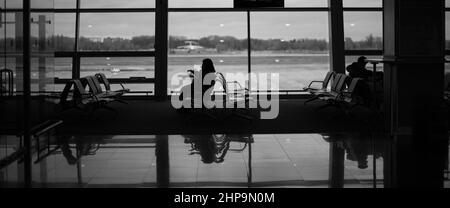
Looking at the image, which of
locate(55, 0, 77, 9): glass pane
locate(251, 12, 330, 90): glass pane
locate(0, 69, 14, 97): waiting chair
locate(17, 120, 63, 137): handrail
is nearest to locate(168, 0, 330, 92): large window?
locate(251, 12, 330, 90): glass pane

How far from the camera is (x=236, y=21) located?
46.2ft

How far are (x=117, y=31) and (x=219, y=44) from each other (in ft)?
8.16

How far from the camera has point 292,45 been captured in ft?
48.3

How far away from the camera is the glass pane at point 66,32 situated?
1382 cm

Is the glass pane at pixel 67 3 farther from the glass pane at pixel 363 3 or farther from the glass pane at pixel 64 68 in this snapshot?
the glass pane at pixel 363 3

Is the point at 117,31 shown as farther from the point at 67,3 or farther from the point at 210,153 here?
the point at 210,153

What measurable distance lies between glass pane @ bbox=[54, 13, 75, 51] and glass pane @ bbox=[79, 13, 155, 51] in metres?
0.21

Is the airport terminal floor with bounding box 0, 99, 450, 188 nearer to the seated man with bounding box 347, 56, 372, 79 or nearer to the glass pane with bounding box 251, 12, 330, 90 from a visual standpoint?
the seated man with bounding box 347, 56, 372, 79

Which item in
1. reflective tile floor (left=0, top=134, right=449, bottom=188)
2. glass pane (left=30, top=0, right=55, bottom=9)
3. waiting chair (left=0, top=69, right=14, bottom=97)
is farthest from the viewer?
glass pane (left=30, top=0, right=55, bottom=9)

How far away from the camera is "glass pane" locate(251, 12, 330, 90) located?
46.5 feet

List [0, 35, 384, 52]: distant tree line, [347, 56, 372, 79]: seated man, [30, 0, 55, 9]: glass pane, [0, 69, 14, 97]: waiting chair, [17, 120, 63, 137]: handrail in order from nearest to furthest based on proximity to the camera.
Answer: [0, 69, 14, 97]: waiting chair → [17, 120, 63, 137]: handrail → [30, 0, 55, 9]: glass pane → [347, 56, 372, 79]: seated man → [0, 35, 384, 52]: distant tree line

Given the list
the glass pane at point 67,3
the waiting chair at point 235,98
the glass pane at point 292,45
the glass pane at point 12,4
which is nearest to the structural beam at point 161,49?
the glass pane at point 67,3
